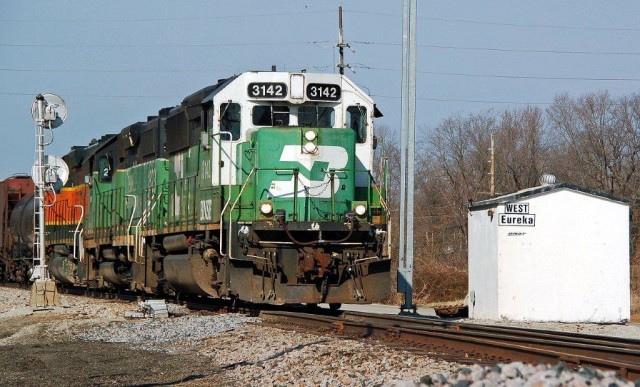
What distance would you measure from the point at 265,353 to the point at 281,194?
490 centimetres

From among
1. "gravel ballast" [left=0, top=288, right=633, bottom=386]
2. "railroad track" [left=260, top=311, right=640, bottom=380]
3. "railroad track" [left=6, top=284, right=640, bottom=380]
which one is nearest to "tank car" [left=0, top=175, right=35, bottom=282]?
"gravel ballast" [left=0, top=288, right=633, bottom=386]

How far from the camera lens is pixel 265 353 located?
9836mm

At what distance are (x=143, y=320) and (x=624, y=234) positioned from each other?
9216 mm

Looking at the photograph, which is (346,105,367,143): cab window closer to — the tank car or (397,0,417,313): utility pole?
(397,0,417,313): utility pole

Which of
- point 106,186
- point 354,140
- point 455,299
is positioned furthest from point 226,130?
point 455,299

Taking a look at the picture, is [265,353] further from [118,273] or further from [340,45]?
[340,45]

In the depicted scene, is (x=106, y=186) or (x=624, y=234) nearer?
(x=624, y=234)

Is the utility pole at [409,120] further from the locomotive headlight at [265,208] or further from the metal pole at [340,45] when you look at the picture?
the metal pole at [340,45]

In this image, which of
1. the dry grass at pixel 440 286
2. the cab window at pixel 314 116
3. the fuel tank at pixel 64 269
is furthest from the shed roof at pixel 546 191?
the fuel tank at pixel 64 269

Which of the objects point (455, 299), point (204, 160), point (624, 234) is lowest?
point (455, 299)

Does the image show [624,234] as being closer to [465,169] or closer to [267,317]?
[267,317]

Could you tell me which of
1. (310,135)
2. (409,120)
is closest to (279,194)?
(310,135)

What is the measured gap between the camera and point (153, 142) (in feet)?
62.7

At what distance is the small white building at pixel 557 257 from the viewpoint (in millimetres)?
17375
